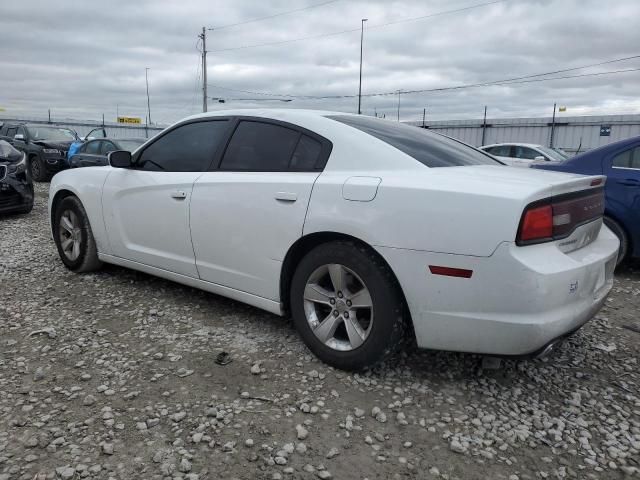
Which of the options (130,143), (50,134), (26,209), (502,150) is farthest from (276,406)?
(50,134)

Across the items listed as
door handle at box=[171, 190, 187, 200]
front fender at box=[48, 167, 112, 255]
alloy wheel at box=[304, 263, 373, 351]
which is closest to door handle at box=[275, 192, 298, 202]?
alloy wheel at box=[304, 263, 373, 351]

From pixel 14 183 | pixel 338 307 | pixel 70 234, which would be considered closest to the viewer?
pixel 338 307

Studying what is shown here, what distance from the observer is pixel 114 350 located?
10.1 feet

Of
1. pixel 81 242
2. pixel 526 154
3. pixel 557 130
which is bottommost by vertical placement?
pixel 81 242

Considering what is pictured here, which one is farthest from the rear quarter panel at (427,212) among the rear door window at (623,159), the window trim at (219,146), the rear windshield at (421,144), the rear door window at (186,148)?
the rear door window at (623,159)

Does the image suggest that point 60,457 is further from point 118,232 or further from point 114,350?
point 118,232

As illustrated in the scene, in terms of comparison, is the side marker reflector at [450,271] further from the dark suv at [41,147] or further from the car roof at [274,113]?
the dark suv at [41,147]

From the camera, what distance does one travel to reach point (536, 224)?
230 centimetres

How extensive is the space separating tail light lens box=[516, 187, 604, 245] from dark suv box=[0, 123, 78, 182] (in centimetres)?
1345

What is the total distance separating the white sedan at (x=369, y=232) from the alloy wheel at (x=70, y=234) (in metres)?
0.93

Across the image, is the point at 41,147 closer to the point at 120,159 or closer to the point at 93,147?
the point at 93,147

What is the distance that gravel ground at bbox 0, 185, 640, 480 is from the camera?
2094 mm

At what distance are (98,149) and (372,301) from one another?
36.8ft

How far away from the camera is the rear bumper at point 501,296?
2248 mm
